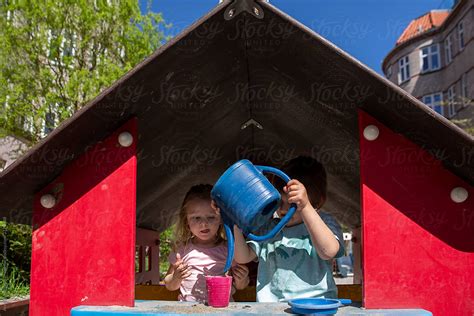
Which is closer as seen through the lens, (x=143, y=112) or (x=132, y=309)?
(x=132, y=309)

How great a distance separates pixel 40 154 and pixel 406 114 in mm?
1710

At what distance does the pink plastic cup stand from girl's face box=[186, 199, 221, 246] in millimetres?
1003

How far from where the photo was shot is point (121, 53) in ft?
46.4

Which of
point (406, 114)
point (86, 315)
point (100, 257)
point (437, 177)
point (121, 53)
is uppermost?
point (121, 53)

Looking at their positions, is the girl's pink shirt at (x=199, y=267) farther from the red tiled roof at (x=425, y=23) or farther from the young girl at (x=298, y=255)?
the red tiled roof at (x=425, y=23)

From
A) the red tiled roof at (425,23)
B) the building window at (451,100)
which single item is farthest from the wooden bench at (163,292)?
the red tiled roof at (425,23)

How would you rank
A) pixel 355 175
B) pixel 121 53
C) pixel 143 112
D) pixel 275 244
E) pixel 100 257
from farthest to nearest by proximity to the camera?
pixel 121 53 < pixel 355 175 < pixel 275 244 < pixel 143 112 < pixel 100 257

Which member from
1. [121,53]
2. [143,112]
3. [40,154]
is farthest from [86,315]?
[121,53]

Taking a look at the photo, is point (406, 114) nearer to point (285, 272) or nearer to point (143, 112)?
point (285, 272)

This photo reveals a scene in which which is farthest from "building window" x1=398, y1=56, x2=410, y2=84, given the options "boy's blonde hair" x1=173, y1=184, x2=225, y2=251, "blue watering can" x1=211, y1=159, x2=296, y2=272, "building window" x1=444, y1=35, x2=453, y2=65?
"blue watering can" x1=211, y1=159, x2=296, y2=272

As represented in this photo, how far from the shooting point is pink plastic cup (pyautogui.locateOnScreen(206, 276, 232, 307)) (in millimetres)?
2602

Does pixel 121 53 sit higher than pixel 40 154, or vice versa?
pixel 121 53

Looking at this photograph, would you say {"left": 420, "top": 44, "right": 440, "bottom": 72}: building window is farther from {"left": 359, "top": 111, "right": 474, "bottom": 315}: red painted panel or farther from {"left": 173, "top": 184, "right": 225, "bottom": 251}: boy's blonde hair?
{"left": 359, "top": 111, "right": 474, "bottom": 315}: red painted panel

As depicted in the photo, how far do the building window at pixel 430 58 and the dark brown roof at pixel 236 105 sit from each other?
27545 mm
